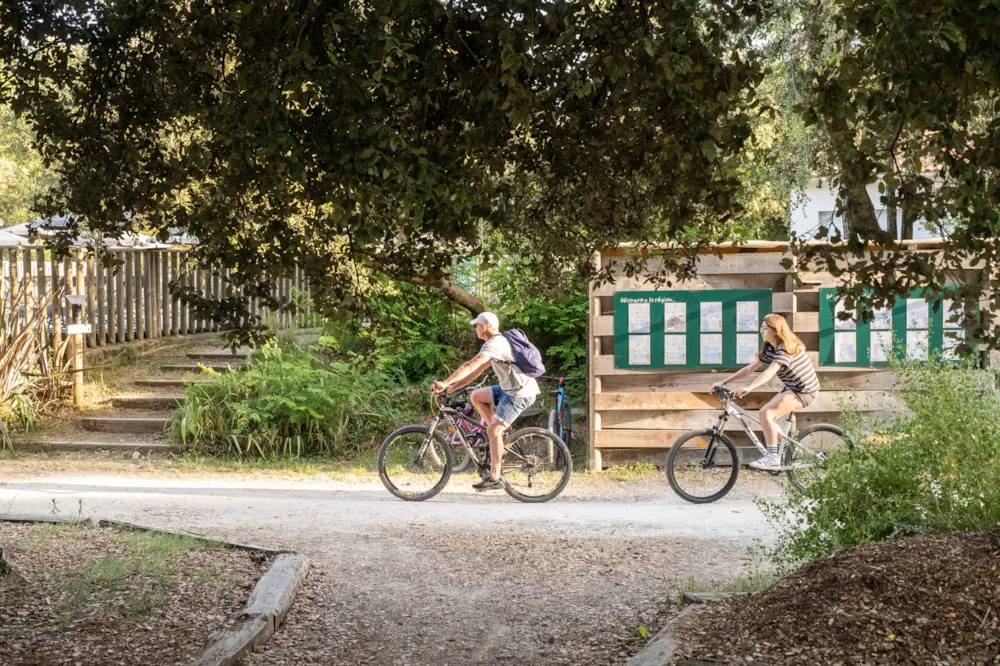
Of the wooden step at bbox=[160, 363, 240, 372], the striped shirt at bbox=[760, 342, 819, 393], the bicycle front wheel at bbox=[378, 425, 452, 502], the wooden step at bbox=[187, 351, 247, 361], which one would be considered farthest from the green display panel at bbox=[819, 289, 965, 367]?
the wooden step at bbox=[187, 351, 247, 361]

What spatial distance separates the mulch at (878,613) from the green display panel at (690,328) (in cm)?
637

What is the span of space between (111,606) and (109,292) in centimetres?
1083

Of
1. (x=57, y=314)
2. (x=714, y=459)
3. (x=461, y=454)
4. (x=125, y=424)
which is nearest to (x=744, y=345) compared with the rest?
(x=714, y=459)

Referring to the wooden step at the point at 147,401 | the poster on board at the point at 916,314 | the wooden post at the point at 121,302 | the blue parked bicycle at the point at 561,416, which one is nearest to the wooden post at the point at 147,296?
the wooden post at the point at 121,302

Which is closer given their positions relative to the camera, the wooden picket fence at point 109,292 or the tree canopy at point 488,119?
the tree canopy at point 488,119

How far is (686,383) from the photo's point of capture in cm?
1143

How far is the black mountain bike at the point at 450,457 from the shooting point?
9.76 m

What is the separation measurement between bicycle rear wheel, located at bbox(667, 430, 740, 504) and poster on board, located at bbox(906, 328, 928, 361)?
254 centimetres

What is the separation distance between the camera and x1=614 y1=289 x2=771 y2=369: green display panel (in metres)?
11.4

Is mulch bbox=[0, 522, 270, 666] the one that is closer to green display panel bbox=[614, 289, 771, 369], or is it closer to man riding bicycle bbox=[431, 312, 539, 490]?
man riding bicycle bbox=[431, 312, 539, 490]

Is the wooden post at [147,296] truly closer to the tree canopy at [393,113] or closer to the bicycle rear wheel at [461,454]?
the bicycle rear wheel at [461,454]

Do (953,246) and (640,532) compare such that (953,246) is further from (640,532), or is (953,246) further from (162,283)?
(162,283)

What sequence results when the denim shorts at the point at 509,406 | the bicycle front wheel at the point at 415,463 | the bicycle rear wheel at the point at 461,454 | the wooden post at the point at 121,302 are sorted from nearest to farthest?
1. the denim shorts at the point at 509,406
2. the bicycle front wheel at the point at 415,463
3. the bicycle rear wheel at the point at 461,454
4. the wooden post at the point at 121,302

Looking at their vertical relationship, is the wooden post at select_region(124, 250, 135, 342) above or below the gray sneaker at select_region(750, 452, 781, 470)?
above
